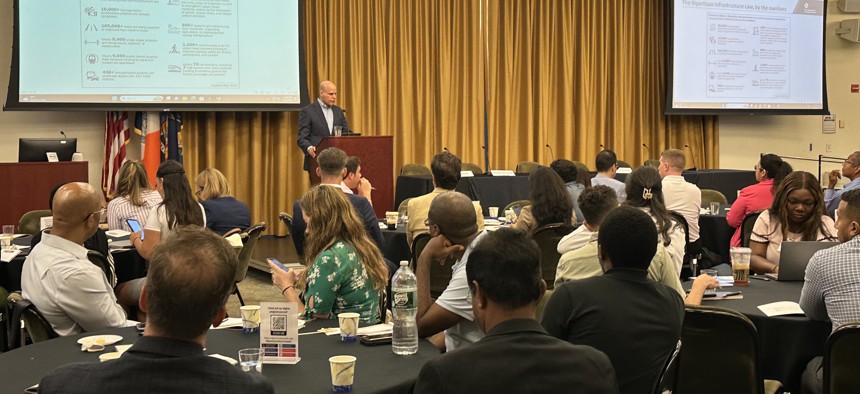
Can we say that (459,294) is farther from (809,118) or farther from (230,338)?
(809,118)

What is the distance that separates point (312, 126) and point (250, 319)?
22.1 ft

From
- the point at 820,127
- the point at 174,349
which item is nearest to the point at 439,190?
the point at 174,349

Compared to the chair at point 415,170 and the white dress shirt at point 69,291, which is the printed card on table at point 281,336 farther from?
the chair at point 415,170

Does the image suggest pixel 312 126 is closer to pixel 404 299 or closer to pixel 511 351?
pixel 404 299

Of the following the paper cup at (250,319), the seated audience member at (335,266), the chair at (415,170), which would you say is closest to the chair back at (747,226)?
the seated audience member at (335,266)

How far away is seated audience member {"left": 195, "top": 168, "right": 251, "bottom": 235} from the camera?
6625 millimetres

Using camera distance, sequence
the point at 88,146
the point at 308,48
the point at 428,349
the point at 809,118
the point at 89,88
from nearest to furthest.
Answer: the point at 428,349
the point at 89,88
the point at 88,146
the point at 308,48
the point at 809,118

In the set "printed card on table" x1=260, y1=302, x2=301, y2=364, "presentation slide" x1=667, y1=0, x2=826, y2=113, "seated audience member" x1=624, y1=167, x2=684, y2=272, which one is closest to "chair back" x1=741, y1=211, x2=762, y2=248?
"seated audience member" x1=624, y1=167, x2=684, y2=272

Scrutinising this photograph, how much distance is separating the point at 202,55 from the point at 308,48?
1516 millimetres

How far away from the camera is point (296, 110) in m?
10.6

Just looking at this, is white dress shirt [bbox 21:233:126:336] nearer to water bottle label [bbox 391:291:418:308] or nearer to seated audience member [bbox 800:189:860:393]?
water bottle label [bbox 391:291:418:308]

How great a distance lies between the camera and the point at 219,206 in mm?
6660

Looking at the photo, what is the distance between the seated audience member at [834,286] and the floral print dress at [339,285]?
68.6 inches

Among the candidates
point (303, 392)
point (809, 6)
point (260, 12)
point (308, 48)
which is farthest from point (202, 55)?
point (809, 6)
